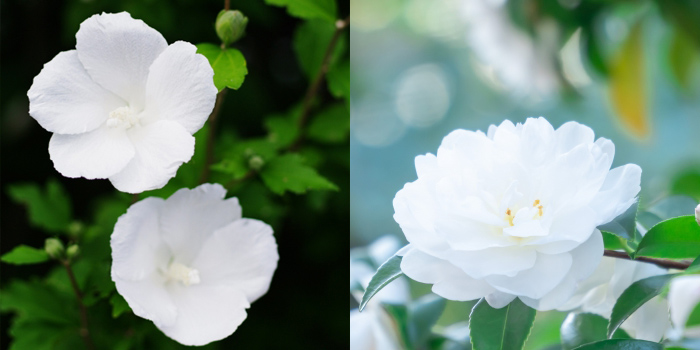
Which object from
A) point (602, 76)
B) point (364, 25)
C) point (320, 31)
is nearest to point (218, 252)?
point (320, 31)

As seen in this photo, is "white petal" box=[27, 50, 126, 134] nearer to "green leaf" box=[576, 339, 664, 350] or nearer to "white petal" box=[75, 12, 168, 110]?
"white petal" box=[75, 12, 168, 110]

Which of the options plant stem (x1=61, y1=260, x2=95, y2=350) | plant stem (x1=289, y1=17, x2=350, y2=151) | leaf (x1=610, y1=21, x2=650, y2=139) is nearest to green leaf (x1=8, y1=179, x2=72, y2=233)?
plant stem (x1=61, y1=260, x2=95, y2=350)

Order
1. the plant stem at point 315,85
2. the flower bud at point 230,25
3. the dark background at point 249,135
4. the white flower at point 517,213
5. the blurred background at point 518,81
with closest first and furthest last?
the white flower at point 517,213, the flower bud at point 230,25, the plant stem at point 315,85, the dark background at point 249,135, the blurred background at point 518,81

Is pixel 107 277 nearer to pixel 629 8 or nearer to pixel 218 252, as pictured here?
pixel 218 252

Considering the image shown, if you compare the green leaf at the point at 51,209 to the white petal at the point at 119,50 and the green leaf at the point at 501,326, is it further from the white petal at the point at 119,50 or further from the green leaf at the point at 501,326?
the green leaf at the point at 501,326

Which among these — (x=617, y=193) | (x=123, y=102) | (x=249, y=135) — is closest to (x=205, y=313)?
(x=123, y=102)

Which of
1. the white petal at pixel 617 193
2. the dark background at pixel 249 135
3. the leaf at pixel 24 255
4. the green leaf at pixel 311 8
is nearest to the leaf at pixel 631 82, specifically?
the dark background at pixel 249 135
